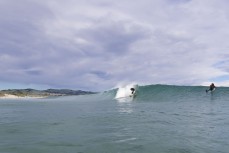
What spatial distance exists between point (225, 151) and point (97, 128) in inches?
243

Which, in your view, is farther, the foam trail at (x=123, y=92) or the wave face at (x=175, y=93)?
the foam trail at (x=123, y=92)

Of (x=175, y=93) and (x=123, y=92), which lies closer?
(x=175, y=93)

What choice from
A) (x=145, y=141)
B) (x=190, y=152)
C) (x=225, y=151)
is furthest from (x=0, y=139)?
(x=225, y=151)

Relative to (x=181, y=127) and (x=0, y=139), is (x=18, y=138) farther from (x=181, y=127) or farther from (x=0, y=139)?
(x=181, y=127)

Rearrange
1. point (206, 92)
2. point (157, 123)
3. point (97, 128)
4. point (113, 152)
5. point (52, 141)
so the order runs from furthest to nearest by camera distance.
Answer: point (206, 92)
point (157, 123)
point (97, 128)
point (52, 141)
point (113, 152)

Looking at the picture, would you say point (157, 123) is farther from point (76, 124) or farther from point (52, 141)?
point (52, 141)

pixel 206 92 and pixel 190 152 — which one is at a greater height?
pixel 206 92

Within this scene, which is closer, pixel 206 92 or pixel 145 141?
pixel 145 141

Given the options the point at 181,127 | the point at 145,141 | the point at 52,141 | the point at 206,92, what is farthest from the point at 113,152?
the point at 206,92

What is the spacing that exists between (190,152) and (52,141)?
15.8 feet

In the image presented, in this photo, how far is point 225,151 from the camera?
10.3 meters

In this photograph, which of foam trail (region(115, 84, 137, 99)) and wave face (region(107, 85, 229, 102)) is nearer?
wave face (region(107, 85, 229, 102))

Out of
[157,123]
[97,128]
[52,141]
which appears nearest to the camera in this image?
[52,141]

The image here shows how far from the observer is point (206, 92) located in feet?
133
